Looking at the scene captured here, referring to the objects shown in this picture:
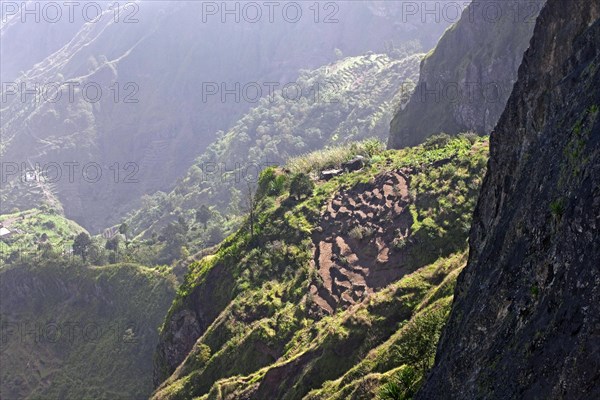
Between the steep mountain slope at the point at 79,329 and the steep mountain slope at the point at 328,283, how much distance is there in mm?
33880

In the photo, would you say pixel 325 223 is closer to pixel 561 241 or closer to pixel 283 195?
pixel 283 195

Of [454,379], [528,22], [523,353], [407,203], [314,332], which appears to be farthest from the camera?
[528,22]

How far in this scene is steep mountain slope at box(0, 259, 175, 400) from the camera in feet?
225

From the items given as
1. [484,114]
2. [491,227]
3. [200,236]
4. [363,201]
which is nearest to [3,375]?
[200,236]

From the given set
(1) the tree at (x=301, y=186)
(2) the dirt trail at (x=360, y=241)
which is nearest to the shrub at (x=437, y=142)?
(2) the dirt trail at (x=360, y=241)

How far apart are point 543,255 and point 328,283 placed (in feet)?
72.0

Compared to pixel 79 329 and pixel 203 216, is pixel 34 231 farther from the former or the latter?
pixel 79 329

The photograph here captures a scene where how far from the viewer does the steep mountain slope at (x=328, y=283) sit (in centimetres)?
2216

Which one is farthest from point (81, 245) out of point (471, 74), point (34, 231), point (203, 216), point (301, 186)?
point (301, 186)

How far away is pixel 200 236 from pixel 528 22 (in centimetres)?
7573

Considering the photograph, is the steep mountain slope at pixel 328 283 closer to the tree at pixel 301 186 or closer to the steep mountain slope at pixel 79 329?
the tree at pixel 301 186

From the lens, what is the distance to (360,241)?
112 ft

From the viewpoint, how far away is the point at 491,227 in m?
14.3

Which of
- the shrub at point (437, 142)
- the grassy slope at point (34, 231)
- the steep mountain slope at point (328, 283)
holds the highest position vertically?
the shrub at point (437, 142)
